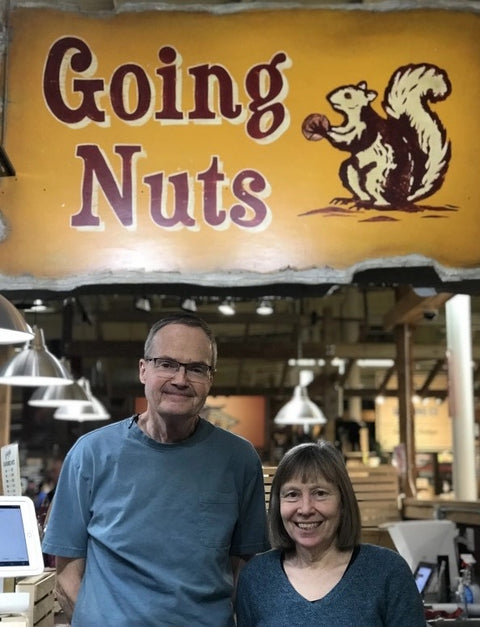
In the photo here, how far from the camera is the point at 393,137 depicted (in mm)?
4121

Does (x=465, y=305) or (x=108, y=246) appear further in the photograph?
(x=465, y=305)

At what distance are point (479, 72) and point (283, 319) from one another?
11898 millimetres

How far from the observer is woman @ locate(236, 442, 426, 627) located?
2367 mm

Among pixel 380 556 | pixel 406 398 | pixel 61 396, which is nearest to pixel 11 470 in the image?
pixel 380 556

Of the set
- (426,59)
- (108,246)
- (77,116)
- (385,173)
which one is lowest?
(108,246)

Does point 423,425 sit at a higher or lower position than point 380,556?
higher

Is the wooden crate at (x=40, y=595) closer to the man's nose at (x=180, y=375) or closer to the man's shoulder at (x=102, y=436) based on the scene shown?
the man's shoulder at (x=102, y=436)

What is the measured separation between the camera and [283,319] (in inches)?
631

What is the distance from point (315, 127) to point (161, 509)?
7.44 ft

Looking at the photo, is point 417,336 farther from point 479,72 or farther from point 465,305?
point 479,72

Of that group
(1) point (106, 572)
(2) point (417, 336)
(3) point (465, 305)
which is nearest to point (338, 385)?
(2) point (417, 336)

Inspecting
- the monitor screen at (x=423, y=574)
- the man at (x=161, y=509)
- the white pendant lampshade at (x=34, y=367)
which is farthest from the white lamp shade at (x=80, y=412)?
the man at (x=161, y=509)

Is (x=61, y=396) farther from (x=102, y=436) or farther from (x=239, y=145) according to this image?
(x=102, y=436)

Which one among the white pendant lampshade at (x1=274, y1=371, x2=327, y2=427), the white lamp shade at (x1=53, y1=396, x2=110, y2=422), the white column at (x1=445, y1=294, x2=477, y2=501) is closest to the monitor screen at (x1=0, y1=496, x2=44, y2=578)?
the white column at (x1=445, y1=294, x2=477, y2=501)
